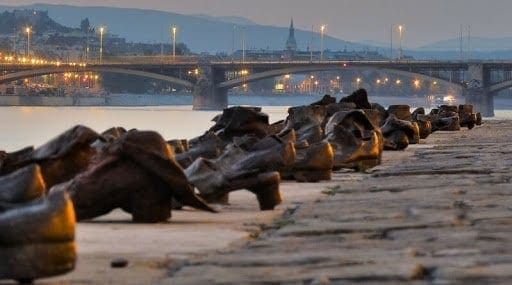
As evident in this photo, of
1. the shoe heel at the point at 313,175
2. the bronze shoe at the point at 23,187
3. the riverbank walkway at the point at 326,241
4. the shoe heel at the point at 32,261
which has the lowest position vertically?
the shoe heel at the point at 313,175

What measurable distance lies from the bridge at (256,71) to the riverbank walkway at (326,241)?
4381 inches

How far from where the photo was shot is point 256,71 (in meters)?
134

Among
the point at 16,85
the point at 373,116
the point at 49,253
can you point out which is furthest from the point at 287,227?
the point at 16,85

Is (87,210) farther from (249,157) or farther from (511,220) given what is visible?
(249,157)

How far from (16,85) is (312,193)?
6506 inches

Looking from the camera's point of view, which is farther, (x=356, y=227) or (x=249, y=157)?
(x=249, y=157)

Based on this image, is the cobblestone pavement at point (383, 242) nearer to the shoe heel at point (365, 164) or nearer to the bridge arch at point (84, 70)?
the shoe heel at point (365, 164)

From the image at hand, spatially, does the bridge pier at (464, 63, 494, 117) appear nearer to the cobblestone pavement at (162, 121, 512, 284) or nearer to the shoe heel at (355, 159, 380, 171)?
the shoe heel at (355, 159, 380, 171)

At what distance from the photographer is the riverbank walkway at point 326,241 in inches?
211

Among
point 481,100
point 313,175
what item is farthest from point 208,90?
point 313,175

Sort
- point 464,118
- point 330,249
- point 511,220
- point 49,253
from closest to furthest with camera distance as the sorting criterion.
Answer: point 49,253
point 330,249
point 511,220
point 464,118

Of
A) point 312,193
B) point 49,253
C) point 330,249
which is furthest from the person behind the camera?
point 312,193

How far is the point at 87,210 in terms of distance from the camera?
8.12m

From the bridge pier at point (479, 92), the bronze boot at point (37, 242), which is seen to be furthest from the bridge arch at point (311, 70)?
the bronze boot at point (37, 242)
